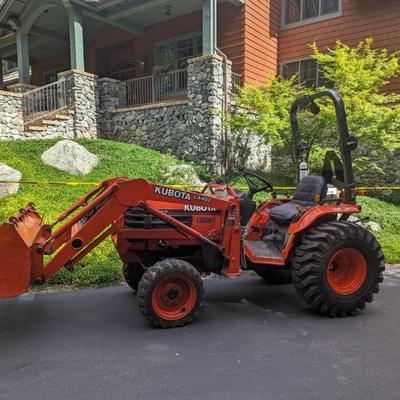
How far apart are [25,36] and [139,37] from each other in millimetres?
4428

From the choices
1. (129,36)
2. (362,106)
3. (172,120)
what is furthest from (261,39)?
(362,106)

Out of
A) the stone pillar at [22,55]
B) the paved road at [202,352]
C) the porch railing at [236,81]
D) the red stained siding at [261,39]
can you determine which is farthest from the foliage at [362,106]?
the stone pillar at [22,55]

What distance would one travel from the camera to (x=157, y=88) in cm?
1561

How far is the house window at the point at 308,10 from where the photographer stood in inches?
576

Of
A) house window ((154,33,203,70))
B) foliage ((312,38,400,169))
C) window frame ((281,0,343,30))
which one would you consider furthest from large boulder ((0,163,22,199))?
window frame ((281,0,343,30))

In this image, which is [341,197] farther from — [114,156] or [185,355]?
[114,156]

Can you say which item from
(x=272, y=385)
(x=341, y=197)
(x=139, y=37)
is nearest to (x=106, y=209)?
(x=272, y=385)

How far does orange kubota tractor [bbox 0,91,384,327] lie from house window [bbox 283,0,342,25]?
36.7 ft

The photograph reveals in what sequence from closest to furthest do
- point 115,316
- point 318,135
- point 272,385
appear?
point 272,385 < point 115,316 < point 318,135

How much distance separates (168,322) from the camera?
4.21m

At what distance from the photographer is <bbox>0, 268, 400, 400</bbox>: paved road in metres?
3.08

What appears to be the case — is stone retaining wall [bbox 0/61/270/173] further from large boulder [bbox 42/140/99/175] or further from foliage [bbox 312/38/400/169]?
foliage [bbox 312/38/400/169]

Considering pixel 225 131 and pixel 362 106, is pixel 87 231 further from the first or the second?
pixel 225 131

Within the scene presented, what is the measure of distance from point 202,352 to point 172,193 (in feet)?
5.29
